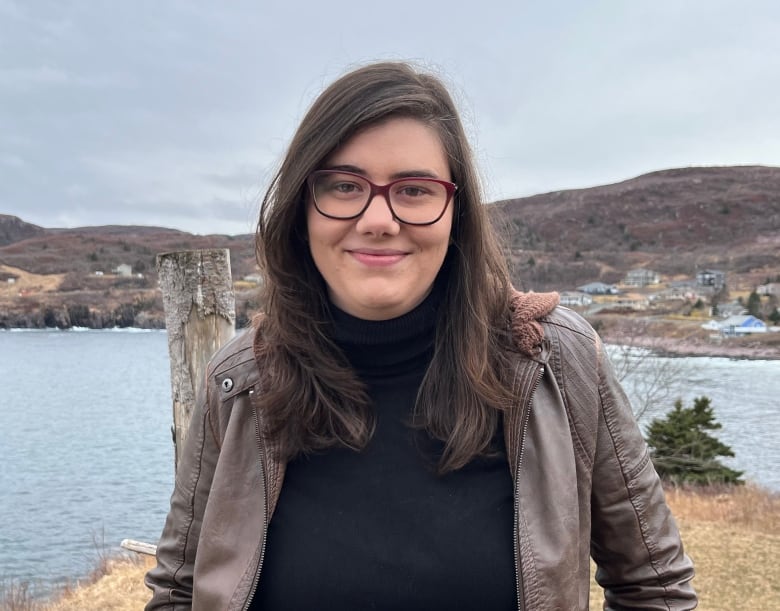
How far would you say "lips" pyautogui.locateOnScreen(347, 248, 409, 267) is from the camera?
1356mm

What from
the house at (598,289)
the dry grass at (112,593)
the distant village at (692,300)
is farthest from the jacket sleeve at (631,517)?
the house at (598,289)

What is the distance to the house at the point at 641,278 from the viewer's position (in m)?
51.1

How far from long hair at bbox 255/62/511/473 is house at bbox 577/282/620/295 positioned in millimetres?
45196

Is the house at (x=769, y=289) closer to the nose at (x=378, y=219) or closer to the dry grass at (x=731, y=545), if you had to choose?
the dry grass at (x=731, y=545)

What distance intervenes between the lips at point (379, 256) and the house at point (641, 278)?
51689 mm

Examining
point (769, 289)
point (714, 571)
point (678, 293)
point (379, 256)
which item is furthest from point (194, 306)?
point (769, 289)

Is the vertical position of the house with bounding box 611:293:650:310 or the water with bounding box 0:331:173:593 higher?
the house with bounding box 611:293:650:310

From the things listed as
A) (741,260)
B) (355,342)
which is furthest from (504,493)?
(741,260)

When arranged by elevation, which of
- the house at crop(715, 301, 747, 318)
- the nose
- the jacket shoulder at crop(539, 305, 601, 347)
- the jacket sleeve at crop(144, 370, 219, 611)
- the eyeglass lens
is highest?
the eyeglass lens

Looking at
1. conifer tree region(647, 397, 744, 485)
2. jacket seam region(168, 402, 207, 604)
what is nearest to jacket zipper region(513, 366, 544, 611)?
jacket seam region(168, 402, 207, 604)

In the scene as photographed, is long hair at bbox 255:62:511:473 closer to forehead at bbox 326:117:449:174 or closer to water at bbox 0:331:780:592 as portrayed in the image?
forehead at bbox 326:117:449:174

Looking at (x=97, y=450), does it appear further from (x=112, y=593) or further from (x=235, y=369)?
(x=235, y=369)

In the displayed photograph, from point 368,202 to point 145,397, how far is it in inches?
927

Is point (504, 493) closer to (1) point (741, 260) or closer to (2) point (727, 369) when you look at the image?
(2) point (727, 369)
